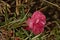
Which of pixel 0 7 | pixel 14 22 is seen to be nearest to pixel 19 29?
pixel 14 22

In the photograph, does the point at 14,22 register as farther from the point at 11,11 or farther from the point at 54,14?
the point at 54,14

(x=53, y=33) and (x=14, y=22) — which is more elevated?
(x=14, y=22)

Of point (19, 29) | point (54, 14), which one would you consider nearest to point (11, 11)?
point (19, 29)

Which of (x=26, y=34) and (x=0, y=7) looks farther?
(x=0, y=7)

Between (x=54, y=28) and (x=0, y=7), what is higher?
(x=0, y=7)

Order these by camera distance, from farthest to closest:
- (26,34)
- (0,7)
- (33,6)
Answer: (33,6) → (0,7) → (26,34)

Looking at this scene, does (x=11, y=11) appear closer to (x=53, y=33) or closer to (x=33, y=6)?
(x=33, y=6)

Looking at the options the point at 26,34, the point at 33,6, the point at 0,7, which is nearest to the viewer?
the point at 26,34

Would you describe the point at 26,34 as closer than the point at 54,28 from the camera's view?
Yes
